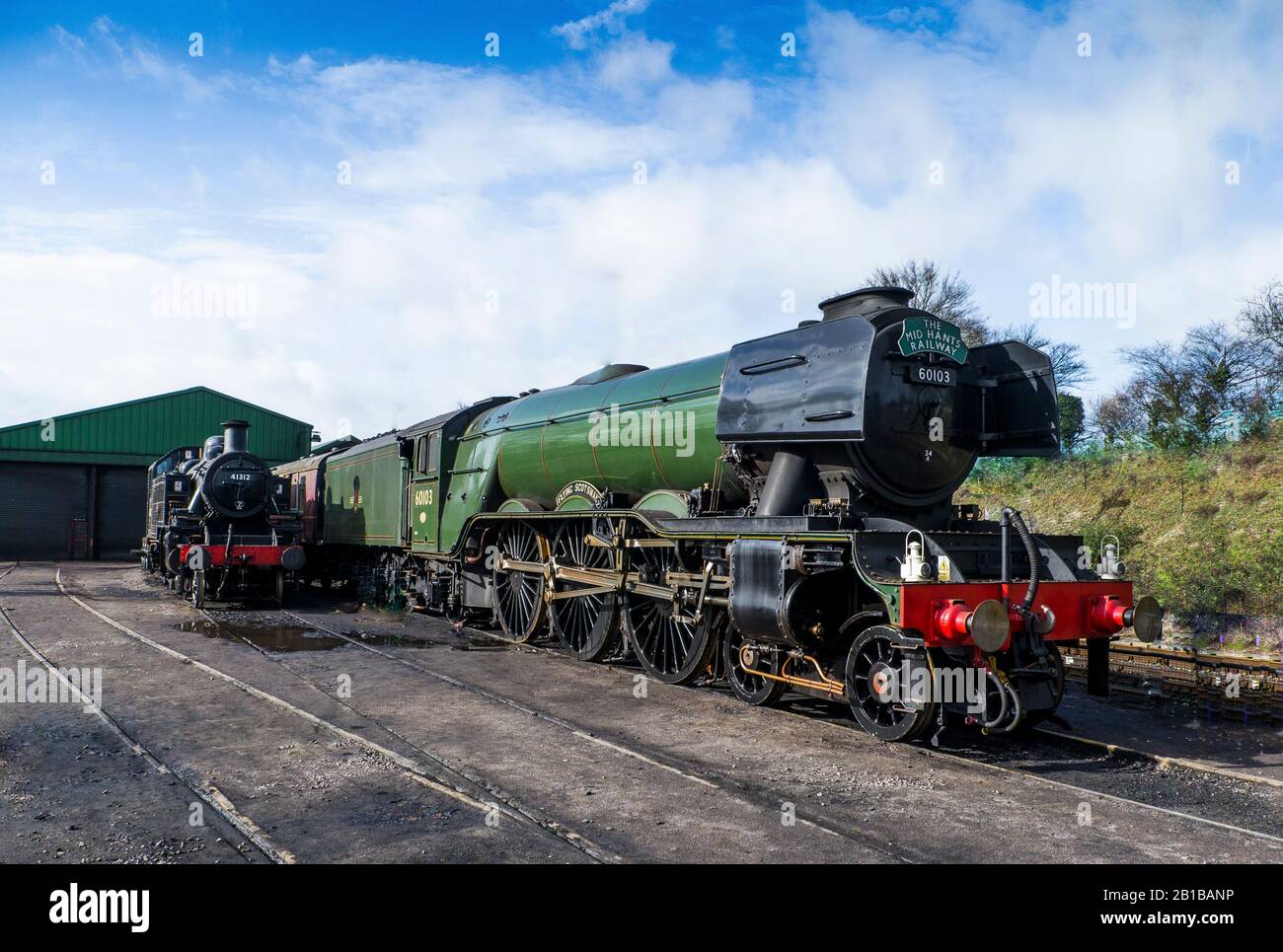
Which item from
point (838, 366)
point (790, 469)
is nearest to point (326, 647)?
point (790, 469)

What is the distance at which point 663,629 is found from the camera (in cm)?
920

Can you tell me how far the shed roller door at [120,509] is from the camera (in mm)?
33406

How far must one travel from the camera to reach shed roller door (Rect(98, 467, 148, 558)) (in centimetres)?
3341

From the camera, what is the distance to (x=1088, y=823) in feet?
15.9

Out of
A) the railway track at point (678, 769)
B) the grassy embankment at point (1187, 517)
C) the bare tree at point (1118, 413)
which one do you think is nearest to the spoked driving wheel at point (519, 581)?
the railway track at point (678, 769)

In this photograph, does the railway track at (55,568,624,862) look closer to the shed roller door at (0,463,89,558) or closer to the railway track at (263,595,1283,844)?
the railway track at (263,595,1283,844)

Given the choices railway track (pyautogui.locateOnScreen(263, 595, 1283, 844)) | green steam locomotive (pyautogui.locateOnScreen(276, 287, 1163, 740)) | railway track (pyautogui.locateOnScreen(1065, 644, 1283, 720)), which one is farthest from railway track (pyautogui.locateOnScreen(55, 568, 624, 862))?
railway track (pyautogui.locateOnScreen(1065, 644, 1283, 720))

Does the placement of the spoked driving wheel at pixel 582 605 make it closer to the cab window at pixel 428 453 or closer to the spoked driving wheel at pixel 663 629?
the spoked driving wheel at pixel 663 629

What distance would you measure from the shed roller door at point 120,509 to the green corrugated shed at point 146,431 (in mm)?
925

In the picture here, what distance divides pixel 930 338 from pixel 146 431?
32644 millimetres

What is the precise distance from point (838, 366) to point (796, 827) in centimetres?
348

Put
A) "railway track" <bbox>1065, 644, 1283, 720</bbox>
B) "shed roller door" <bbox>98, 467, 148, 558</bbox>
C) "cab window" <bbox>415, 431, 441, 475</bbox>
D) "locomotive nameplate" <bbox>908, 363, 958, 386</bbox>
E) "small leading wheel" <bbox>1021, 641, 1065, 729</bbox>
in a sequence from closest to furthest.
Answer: "small leading wheel" <bbox>1021, 641, 1065, 729</bbox>
"locomotive nameplate" <bbox>908, 363, 958, 386</bbox>
"railway track" <bbox>1065, 644, 1283, 720</bbox>
"cab window" <bbox>415, 431, 441, 475</bbox>
"shed roller door" <bbox>98, 467, 148, 558</bbox>

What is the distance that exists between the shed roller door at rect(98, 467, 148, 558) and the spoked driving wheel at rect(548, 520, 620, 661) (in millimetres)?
28479
